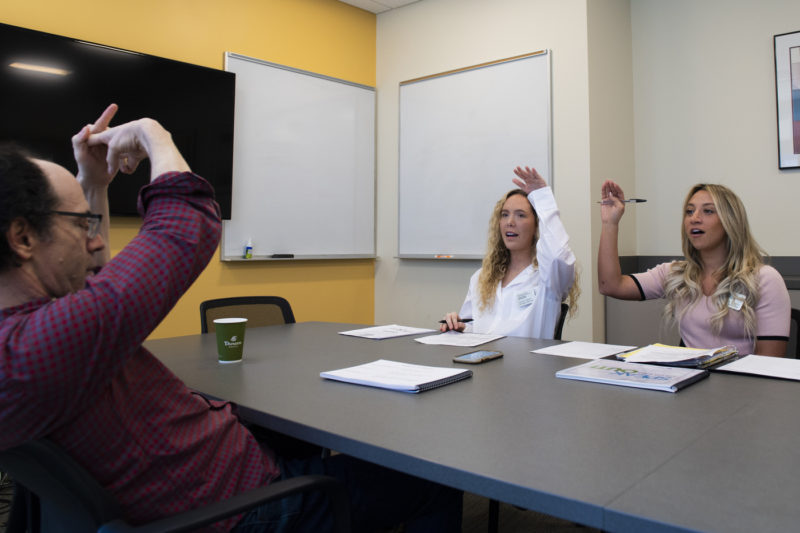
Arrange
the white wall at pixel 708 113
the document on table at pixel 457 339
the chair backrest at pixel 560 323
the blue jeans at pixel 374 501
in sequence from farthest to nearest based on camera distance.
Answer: the white wall at pixel 708 113
the chair backrest at pixel 560 323
the document on table at pixel 457 339
the blue jeans at pixel 374 501

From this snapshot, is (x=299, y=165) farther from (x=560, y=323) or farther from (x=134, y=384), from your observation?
(x=134, y=384)

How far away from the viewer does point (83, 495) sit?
798 millimetres

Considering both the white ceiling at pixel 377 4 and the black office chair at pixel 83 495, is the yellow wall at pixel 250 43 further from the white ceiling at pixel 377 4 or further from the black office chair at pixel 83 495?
the black office chair at pixel 83 495

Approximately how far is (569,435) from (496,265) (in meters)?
1.81

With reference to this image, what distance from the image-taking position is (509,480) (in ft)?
2.57

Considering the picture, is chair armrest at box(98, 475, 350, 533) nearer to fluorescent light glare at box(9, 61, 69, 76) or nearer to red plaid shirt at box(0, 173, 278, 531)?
red plaid shirt at box(0, 173, 278, 531)

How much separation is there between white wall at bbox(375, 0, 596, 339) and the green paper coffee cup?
2.46 metres

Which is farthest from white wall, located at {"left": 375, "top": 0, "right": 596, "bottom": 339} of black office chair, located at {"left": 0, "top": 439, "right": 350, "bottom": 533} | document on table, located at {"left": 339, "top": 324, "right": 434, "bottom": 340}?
black office chair, located at {"left": 0, "top": 439, "right": 350, "bottom": 533}

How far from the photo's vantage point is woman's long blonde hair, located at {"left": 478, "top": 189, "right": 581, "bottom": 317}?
2625 millimetres

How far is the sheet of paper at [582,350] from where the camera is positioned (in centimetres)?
173

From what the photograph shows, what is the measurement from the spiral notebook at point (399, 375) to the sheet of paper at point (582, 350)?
0.42 metres

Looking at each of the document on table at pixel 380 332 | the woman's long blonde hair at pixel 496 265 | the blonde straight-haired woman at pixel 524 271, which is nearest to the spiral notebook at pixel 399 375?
the document on table at pixel 380 332

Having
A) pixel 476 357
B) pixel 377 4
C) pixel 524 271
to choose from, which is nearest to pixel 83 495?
pixel 476 357

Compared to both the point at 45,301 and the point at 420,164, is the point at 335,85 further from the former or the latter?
the point at 45,301
